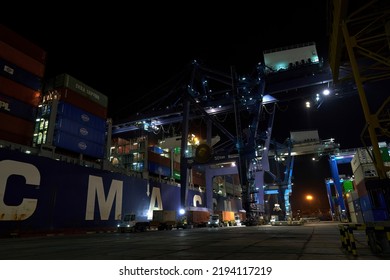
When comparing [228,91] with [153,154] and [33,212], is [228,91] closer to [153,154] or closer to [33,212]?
[153,154]

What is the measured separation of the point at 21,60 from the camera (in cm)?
2605

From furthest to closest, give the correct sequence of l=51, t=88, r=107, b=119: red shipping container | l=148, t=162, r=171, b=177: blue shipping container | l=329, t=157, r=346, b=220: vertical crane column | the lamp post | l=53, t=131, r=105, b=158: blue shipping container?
the lamp post → l=329, t=157, r=346, b=220: vertical crane column → l=148, t=162, r=171, b=177: blue shipping container → l=51, t=88, r=107, b=119: red shipping container → l=53, t=131, r=105, b=158: blue shipping container

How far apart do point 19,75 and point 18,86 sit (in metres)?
1.23

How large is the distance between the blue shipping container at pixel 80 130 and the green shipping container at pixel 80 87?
429 centimetres

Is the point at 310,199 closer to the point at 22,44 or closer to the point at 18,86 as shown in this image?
the point at 18,86

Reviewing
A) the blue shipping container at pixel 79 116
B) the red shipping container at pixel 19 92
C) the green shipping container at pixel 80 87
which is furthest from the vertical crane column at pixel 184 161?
the red shipping container at pixel 19 92

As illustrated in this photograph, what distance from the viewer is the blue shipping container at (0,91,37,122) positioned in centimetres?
2330

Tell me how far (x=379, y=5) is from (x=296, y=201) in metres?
92.9

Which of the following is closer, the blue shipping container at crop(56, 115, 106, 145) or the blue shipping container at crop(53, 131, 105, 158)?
the blue shipping container at crop(53, 131, 105, 158)

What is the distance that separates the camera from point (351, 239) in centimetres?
766

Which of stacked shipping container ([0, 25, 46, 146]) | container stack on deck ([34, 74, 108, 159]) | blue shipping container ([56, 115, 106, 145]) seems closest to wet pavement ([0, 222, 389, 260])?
stacked shipping container ([0, 25, 46, 146])

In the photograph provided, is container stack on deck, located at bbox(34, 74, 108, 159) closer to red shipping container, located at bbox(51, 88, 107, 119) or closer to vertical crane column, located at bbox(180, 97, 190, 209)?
red shipping container, located at bbox(51, 88, 107, 119)

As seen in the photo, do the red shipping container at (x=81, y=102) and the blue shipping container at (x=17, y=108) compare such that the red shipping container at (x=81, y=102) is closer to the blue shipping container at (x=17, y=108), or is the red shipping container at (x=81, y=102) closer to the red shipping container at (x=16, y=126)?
the blue shipping container at (x=17, y=108)

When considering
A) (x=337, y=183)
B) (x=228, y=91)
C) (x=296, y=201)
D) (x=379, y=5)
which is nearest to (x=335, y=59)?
(x=379, y=5)
